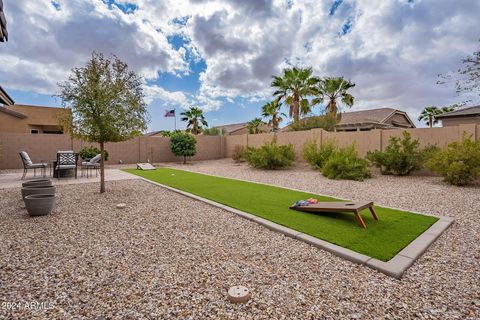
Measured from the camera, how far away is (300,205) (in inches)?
202

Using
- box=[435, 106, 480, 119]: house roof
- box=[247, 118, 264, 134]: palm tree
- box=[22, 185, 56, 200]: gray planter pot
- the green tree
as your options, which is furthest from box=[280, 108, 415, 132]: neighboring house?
box=[22, 185, 56, 200]: gray planter pot

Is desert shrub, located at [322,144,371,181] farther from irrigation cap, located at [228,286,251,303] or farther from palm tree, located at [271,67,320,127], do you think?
palm tree, located at [271,67,320,127]

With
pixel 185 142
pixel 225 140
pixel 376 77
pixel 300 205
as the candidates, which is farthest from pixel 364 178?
pixel 225 140

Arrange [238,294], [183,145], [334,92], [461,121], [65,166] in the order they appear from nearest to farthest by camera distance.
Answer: [238,294] → [65,166] → [461,121] → [183,145] → [334,92]

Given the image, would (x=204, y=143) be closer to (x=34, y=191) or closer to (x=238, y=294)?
(x=34, y=191)

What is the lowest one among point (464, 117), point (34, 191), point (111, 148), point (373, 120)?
point (34, 191)

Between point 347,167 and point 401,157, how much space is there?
6.84 feet

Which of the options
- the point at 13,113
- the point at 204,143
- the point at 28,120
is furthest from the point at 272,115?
the point at 13,113

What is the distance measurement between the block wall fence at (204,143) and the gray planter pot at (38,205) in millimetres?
10271

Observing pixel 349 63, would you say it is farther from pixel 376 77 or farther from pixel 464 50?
pixel 464 50

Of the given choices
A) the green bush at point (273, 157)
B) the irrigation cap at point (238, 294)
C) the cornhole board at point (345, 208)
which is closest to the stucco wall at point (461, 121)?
the green bush at point (273, 157)

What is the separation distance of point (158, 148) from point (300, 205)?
49.1ft

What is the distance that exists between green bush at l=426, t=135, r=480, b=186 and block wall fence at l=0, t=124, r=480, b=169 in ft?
4.07

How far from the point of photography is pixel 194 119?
30.1m
